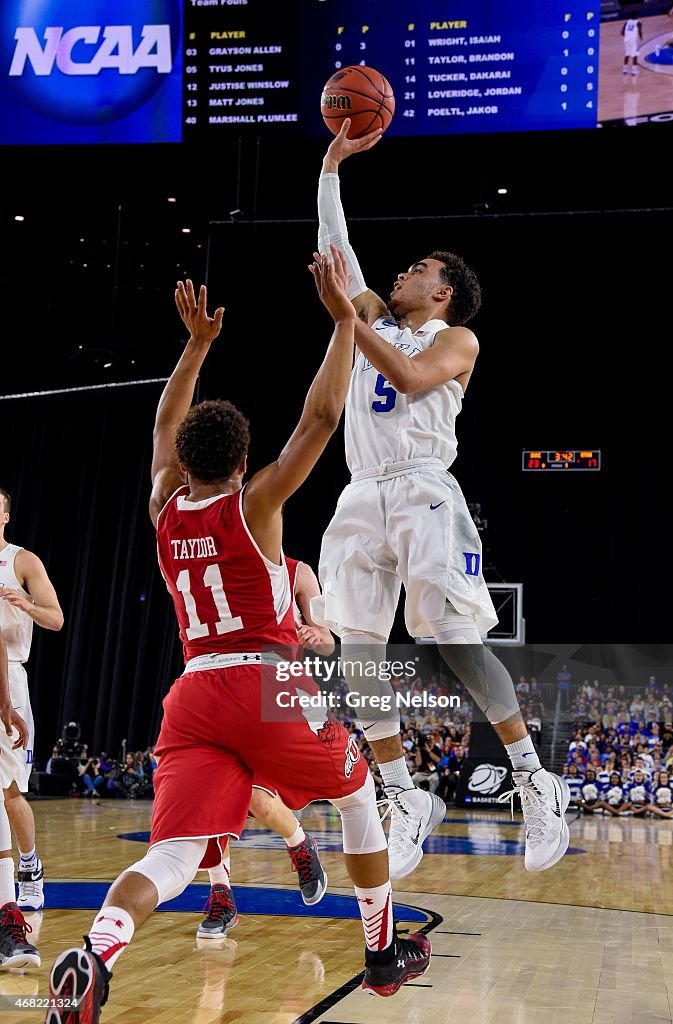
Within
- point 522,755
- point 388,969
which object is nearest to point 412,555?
point 522,755

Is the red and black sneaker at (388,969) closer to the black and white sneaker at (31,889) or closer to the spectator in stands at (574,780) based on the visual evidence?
the black and white sneaker at (31,889)

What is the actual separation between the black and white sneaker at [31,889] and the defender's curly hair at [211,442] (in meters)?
3.48

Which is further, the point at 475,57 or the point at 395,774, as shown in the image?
the point at 475,57

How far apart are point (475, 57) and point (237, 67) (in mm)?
1832

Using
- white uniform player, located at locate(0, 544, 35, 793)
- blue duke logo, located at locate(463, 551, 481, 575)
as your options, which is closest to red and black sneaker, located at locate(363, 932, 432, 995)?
blue duke logo, located at locate(463, 551, 481, 575)

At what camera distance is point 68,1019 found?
2.65 meters

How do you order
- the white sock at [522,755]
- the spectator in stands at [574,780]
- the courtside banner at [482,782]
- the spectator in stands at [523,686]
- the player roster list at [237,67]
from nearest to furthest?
the white sock at [522,755], the player roster list at [237,67], the courtside banner at [482,782], the spectator in stands at [574,780], the spectator in stands at [523,686]

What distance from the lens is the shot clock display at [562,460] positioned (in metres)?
16.1

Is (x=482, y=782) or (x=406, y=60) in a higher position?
(x=406, y=60)

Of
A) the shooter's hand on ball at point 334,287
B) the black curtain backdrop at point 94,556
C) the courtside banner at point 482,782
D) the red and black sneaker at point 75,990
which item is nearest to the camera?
the red and black sneaker at point 75,990

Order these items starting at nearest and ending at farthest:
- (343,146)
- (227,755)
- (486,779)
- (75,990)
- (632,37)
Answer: (75,990) < (227,755) < (343,146) < (632,37) < (486,779)

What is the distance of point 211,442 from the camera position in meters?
3.24

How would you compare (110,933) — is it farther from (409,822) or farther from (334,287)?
(334,287)

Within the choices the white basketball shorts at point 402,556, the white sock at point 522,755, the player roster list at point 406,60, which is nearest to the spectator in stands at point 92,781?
the player roster list at point 406,60
